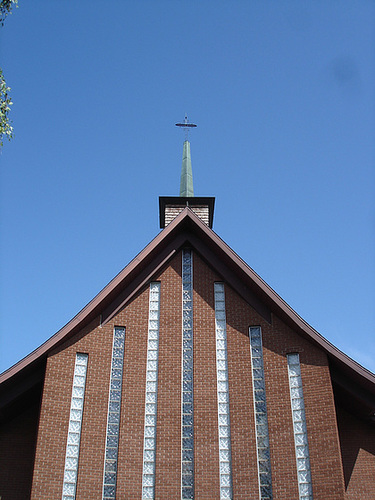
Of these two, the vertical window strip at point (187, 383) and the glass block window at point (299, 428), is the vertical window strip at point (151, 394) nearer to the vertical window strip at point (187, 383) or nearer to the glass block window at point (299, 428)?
the vertical window strip at point (187, 383)

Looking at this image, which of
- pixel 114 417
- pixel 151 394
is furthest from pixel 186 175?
pixel 114 417

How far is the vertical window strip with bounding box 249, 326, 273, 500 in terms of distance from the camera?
13562 mm

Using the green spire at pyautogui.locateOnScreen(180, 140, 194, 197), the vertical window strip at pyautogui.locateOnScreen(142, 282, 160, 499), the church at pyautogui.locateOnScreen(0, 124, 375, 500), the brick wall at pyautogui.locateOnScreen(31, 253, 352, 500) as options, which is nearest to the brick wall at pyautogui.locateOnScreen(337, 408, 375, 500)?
the church at pyautogui.locateOnScreen(0, 124, 375, 500)

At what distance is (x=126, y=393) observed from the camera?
14.9 metres

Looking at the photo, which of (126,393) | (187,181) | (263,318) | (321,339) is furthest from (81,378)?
(187,181)

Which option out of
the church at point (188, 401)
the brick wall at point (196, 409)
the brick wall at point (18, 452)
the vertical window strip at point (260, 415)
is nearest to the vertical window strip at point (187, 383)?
the church at point (188, 401)

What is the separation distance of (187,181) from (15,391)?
1431cm

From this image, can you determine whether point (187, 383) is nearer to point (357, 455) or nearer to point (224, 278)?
point (224, 278)

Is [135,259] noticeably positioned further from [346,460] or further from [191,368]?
[346,460]

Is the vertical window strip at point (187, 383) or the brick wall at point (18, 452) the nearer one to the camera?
the vertical window strip at point (187, 383)

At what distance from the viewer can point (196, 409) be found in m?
14.7

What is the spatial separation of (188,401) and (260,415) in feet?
6.10

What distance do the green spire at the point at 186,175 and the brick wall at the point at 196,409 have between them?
34.5 ft

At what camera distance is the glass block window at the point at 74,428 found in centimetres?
1345
